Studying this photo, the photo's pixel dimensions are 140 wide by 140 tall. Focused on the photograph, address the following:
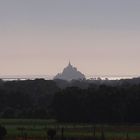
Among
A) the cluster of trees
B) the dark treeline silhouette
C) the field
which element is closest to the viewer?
the field

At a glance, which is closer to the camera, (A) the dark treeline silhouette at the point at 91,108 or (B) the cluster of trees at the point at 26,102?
(A) the dark treeline silhouette at the point at 91,108

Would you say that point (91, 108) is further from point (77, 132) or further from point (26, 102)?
point (77, 132)

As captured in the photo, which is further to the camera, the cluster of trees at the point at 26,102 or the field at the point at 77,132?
the cluster of trees at the point at 26,102

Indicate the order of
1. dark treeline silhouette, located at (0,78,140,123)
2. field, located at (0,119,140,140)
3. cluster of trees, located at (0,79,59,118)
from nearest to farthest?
field, located at (0,119,140,140), dark treeline silhouette, located at (0,78,140,123), cluster of trees, located at (0,79,59,118)

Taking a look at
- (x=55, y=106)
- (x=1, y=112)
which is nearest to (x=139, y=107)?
(x=55, y=106)

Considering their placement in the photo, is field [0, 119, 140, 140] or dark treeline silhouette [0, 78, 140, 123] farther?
dark treeline silhouette [0, 78, 140, 123]

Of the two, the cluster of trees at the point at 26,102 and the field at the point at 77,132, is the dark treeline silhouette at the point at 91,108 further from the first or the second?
the field at the point at 77,132

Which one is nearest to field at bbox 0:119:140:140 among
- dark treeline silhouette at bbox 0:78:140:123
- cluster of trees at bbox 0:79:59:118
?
dark treeline silhouette at bbox 0:78:140:123

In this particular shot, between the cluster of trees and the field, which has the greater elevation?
the cluster of trees

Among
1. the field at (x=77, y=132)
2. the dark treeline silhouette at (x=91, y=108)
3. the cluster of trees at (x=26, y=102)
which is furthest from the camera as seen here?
the cluster of trees at (x=26, y=102)

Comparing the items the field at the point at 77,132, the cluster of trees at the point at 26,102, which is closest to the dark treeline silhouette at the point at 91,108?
the cluster of trees at the point at 26,102

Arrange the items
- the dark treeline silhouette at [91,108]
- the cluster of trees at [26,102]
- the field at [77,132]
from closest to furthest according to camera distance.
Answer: the field at [77,132] < the dark treeline silhouette at [91,108] < the cluster of trees at [26,102]

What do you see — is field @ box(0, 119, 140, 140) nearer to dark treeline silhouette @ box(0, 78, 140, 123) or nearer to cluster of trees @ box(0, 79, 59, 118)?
dark treeline silhouette @ box(0, 78, 140, 123)

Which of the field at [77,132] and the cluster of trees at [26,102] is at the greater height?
the cluster of trees at [26,102]
